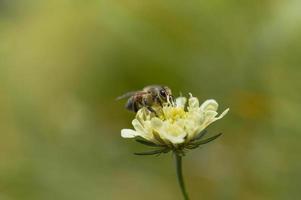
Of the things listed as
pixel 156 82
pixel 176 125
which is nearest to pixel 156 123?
pixel 176 125

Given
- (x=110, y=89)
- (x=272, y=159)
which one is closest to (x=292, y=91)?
(x=272, y=159)

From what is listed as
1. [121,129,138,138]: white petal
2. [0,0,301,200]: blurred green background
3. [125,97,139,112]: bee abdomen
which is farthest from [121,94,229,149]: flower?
[0,0,301,200]: blurred green background

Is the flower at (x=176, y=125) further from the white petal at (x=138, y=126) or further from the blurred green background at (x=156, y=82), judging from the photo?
the blurred green background at (x=156, y=82)

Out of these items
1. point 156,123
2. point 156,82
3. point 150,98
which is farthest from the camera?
point 156,82

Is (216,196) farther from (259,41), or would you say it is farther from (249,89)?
(259,41)

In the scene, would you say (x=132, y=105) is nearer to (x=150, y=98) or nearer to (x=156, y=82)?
(x=150, y=98)

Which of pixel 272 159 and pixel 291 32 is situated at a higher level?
pixel 291 32

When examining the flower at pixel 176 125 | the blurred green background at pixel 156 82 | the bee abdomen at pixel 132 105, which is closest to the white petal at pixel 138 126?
the flower at pixel 176 125
